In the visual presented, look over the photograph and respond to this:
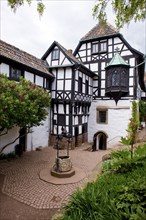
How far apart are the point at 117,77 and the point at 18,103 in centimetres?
1086

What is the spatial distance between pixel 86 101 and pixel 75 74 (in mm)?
3370

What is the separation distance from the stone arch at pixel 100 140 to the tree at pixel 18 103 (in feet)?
29.8

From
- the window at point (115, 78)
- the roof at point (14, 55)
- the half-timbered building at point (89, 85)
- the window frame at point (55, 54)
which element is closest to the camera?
the roof at point (14, 55)

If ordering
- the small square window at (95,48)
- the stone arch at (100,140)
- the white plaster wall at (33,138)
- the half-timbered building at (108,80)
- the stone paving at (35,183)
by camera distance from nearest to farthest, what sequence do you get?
1. the stone paving at (35,183)
2. the white plaster wall at (33,138)
3. the half-timbered building at (108,80)
4. the small square window at (95,48)
5. the stone arch at (100,140)

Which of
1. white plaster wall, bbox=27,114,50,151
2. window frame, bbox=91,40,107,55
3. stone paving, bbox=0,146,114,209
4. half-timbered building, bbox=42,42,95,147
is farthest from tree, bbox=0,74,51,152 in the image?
window frame, bbox=91,40,107,55

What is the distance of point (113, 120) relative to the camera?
16.2 meters

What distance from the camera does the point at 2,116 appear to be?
6.23 metres

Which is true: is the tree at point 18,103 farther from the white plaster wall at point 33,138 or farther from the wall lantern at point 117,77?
the wall lantern at point 117,77

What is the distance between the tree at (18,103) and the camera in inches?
255

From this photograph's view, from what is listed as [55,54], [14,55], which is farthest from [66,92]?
[14,55]

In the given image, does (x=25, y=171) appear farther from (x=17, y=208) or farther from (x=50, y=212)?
(x=50, y=212)

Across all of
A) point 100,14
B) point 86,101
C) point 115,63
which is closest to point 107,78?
point 115,63

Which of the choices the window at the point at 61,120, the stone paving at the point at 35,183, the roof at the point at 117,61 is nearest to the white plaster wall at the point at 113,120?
the roof at the point at 117,61

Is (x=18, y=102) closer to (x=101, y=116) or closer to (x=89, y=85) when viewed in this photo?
(x=89, y=85)
